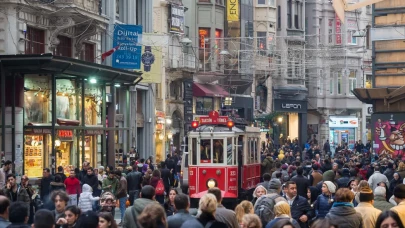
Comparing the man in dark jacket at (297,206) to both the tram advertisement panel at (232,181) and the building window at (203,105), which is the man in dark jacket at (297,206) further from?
the building window at (203,105)

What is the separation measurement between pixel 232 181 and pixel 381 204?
14.4m

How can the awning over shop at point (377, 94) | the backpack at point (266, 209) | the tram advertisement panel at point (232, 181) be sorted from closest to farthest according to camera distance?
the backpack at point (266, 209)
the tram advertisement panel at point (232, 181)
the awning over shop at point (377, 94)

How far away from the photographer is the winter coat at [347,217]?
43.7ft

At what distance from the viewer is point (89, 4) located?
39.8 meters

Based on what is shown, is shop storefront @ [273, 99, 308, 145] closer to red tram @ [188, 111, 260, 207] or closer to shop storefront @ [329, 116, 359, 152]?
shop storefront @ [329, 116, 359, 152]

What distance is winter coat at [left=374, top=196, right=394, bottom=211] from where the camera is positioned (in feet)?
50.4

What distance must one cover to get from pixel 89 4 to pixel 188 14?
22042 mm

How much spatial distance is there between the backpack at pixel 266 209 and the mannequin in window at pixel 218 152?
45.1 ft

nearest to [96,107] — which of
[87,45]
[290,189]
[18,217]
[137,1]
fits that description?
[87,45]

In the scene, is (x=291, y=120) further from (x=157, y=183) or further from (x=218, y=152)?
(x=157, y=183)

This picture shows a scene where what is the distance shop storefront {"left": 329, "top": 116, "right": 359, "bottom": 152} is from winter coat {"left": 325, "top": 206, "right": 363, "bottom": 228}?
62.6 metres

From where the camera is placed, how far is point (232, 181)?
29.7m

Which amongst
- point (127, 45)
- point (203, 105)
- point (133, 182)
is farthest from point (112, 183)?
point (203, 105)

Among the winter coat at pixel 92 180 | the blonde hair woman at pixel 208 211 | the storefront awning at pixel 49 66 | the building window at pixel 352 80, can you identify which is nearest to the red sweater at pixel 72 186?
the winter coat at pixel 92 180
